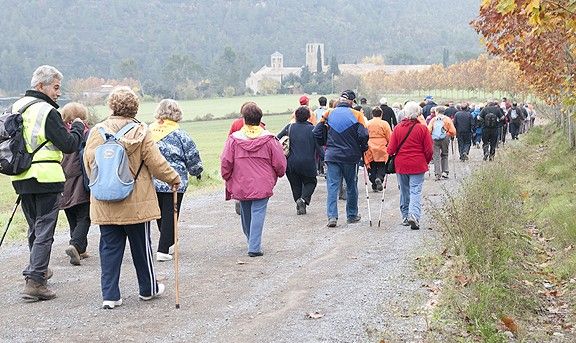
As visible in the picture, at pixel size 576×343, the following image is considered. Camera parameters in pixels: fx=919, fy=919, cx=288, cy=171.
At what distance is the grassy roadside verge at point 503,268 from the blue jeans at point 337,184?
5.56 ft

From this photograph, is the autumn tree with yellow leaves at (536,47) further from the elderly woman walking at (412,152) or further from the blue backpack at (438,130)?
the blue backpack at (438,130)

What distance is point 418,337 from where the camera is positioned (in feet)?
22.4

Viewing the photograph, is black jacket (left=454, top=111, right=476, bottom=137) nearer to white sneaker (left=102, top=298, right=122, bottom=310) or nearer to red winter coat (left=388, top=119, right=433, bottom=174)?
red winter coat (left=388, top=119, right=433, bottom=174)

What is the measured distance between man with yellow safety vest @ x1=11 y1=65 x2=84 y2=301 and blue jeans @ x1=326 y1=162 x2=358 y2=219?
5.44 metres

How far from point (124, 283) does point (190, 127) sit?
67.2m

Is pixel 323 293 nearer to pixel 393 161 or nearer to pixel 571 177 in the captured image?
pixel 393 161

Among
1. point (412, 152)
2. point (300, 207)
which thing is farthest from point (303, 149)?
point (412, 152)

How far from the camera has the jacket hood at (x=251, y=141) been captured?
10820 millimetres

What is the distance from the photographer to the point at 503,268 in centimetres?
867

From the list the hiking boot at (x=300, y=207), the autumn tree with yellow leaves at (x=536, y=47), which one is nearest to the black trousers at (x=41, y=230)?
the autumn tree with yellow leaves at (x=536, y=47)

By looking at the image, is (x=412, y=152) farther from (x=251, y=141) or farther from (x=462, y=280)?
(x=462, y=280)

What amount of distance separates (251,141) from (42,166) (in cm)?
323

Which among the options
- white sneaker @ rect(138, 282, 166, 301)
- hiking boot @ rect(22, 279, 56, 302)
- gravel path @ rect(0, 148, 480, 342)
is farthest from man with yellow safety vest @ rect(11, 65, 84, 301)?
white sneaker @ rect(138, 282, 166, 301)

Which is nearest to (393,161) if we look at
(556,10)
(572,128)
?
(556,10)
